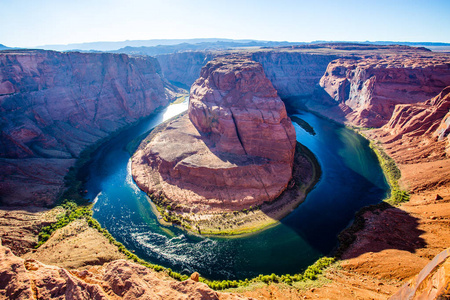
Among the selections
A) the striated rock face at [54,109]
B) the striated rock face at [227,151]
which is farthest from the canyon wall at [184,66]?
the striated rock face at [227,151]

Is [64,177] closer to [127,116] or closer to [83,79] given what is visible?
[127,116]

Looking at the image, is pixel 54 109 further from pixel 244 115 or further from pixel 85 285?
pixel 85 285

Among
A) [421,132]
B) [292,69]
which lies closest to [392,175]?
[421,132]

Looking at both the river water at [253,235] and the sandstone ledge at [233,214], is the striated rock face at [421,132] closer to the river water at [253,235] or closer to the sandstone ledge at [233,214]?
the river water at [253,235]

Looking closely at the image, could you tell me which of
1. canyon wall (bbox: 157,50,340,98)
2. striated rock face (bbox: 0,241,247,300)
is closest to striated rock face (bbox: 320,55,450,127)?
canyon wall (bbox: 157,50,340,98)

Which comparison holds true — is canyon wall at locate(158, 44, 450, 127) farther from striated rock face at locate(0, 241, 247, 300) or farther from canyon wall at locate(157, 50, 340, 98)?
striated rock face at locate(0, 241, 247, 300)
